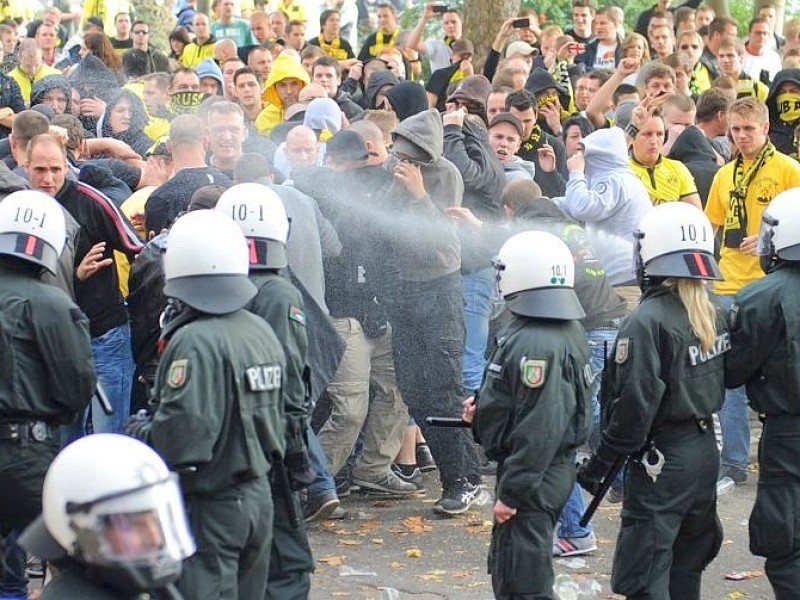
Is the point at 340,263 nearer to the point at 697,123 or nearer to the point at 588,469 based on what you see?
the point at 588,469

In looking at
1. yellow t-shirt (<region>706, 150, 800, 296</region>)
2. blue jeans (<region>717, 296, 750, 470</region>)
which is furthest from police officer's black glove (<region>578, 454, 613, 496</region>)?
yellow t-shirt (<region>706, 150, 800, 296</region>)

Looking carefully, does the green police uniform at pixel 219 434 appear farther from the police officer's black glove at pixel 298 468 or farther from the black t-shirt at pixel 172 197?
the black t-shirt at pixel 172 197

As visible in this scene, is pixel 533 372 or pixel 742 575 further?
pixel 742 575

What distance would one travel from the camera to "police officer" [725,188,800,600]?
6445mm

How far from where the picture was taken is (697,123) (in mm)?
11430

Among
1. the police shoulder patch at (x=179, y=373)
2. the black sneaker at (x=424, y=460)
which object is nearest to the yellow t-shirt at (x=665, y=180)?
the black sneaker at (x=424, y=460)

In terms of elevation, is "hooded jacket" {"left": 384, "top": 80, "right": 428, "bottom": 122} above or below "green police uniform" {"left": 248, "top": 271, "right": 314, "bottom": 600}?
above

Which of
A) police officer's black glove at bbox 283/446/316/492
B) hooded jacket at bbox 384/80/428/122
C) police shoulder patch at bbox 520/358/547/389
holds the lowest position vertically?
police officer's black glove at bbox 283/446/316/492

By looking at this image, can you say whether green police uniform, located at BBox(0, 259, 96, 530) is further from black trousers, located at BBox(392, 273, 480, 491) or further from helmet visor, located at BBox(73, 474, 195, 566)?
helmet visor, located at BBox(73, 474, 195, 566)

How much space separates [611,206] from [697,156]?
6.46ft

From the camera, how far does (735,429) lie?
934 cm

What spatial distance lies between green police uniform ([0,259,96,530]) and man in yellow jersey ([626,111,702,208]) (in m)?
4.50

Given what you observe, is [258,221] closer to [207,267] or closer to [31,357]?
[207,267]

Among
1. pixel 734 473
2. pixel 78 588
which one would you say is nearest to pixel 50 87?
pixel 734 473
